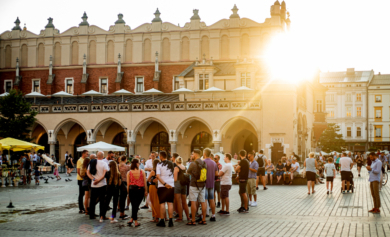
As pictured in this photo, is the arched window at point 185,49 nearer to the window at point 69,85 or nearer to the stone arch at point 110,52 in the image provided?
the stone arch at point 110,52

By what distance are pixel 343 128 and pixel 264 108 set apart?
1812 inches

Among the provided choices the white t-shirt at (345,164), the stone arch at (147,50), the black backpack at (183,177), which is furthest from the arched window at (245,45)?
the black backpack at (183,177)

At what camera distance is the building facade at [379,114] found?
74625 mm

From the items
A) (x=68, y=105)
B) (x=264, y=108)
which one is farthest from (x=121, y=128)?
(x=264, y=108)

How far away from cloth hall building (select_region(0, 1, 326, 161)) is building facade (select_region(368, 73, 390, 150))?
102ft

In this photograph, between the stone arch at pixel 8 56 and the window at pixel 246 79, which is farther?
the stone arch at pixel 8 56

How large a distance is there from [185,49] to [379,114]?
149 ft

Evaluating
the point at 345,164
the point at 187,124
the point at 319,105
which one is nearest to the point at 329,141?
the point at 319,105

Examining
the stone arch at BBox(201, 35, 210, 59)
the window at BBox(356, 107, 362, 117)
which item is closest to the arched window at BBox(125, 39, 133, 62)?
the stone arch at BBox(201, 35, 210, 59)

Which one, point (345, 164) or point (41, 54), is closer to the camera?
point (345, 164)

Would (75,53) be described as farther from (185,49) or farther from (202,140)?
(202,140)

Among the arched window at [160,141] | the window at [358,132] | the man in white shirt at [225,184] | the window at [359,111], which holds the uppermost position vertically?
the window at [359,111]

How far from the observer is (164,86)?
44.7 meters

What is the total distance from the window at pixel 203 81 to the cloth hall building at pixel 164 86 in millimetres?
93
